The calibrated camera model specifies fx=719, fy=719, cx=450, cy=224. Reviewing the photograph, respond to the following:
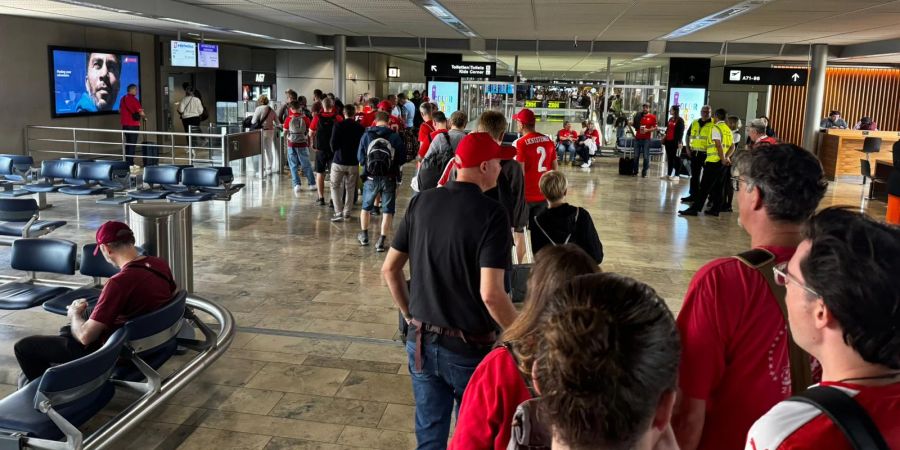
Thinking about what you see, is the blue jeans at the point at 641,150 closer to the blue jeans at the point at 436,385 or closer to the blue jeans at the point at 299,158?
the blue jeans at the point at 299,158

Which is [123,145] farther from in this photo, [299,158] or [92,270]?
[92,270]

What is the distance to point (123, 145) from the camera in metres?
14.1

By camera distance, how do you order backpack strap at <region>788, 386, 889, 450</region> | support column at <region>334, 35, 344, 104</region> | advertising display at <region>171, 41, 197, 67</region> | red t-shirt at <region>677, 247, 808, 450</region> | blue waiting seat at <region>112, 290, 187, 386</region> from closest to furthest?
1. backpack strap at <region>788, 386, 889, 450</region>
2. red t-shirt at <region>677, 247, 808, 450</region>
3. blue waiting seat at <region>112, 290, 187, 386</region>
4. advertising display at <region>171, 41, 197, 67</region>
5. support column at <region>334, 35, 344, 104</region>

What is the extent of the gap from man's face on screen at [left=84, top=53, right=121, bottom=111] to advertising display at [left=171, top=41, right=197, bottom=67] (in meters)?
2.47

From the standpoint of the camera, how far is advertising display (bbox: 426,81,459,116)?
70.4ft

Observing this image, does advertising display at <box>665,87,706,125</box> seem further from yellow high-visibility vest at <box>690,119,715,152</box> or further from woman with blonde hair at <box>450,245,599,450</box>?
woman with blonde hair at <box>450,245,599,450</box>

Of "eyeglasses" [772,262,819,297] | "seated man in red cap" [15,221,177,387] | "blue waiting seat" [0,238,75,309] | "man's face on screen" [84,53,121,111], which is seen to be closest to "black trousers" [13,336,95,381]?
"seated man in red cap" [15,221,177,387]

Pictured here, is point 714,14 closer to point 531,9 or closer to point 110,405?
point 531,9

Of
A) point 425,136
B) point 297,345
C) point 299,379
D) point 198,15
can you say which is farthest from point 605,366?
point 198,15

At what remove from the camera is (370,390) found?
4.72 meters

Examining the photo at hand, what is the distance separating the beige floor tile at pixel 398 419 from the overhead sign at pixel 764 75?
15.7 m

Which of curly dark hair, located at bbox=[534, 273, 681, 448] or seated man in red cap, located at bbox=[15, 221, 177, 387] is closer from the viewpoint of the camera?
curly dark hair, located at bbox=[534, 273, 681, 448]

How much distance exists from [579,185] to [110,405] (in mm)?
12042

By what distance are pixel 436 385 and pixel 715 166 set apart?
9.85 meters
